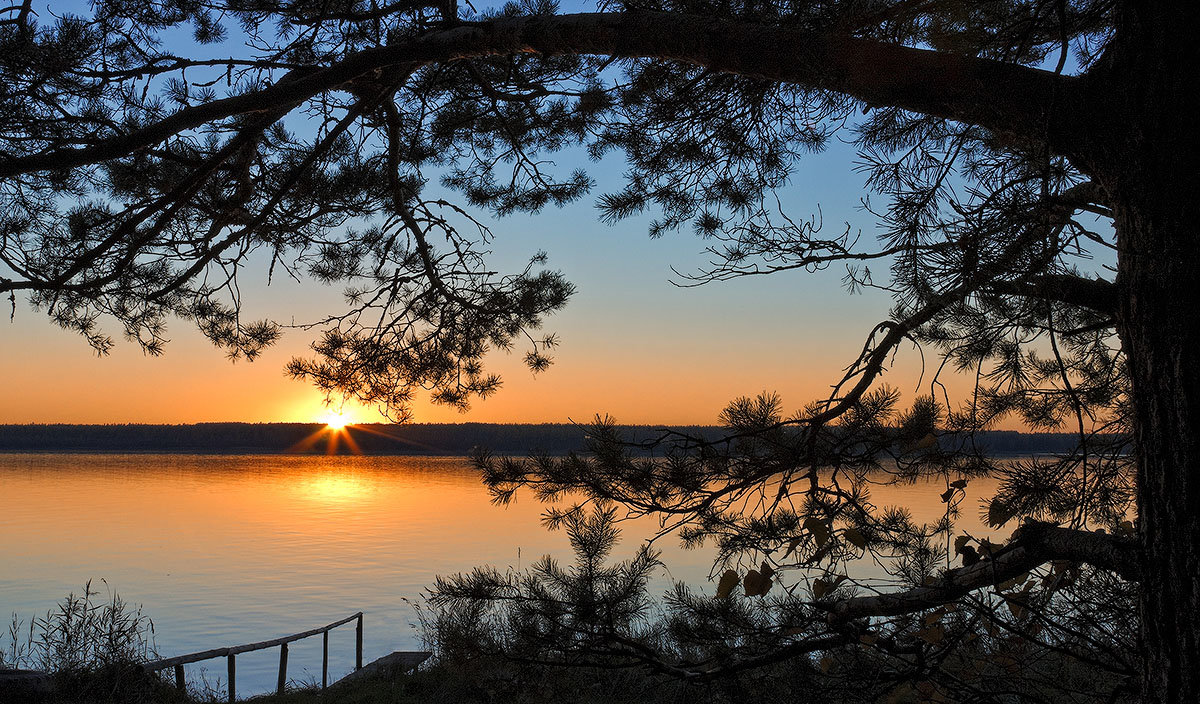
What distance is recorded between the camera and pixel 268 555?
20250 millimetres

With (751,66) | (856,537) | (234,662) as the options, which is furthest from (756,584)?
(234,662)

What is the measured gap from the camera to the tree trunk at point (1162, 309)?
72.4 inches

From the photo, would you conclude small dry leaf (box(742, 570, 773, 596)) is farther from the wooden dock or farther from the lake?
the wooden dock

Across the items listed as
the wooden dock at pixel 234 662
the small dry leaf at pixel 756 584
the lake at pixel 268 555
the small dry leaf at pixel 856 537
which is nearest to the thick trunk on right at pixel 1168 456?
the small dry leaf at pixel 856 537

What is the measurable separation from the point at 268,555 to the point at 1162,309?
20916 mm

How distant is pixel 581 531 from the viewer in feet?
8.02

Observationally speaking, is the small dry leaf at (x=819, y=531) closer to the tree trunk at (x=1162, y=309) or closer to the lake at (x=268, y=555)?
the tree trunk at (x=1162, y=309)

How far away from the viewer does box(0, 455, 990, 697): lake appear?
13.1 m

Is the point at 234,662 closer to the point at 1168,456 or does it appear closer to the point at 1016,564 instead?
the point at 1016,564

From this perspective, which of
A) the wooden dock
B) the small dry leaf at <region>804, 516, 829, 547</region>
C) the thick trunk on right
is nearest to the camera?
the thick trunk on right

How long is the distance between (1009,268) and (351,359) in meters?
3.78

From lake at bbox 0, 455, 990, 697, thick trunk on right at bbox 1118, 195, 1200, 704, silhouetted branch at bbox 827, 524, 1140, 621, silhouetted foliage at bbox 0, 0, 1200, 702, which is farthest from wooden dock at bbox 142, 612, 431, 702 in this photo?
thick trunk on right at bbox 1118, 195, 1200, 704

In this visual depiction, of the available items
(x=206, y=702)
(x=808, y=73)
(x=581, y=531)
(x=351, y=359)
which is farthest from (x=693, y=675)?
(x=206, y=702)

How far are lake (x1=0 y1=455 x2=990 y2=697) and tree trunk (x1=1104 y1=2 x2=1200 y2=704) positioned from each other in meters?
3.32
